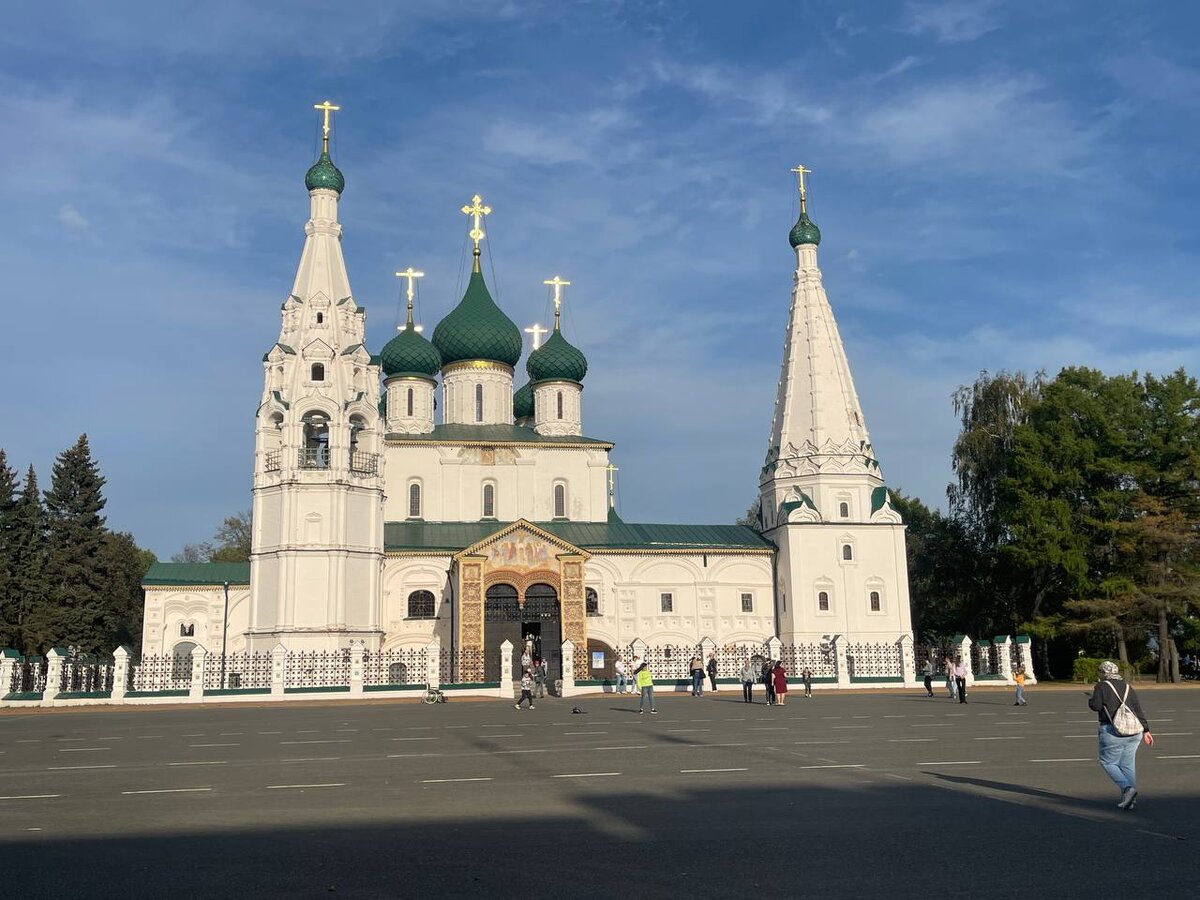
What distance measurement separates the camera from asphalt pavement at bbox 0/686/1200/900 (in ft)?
21.3

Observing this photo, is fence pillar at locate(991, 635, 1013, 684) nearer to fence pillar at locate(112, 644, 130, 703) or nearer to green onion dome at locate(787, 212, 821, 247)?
green onion dome at locate(787, 212, 821, 247)

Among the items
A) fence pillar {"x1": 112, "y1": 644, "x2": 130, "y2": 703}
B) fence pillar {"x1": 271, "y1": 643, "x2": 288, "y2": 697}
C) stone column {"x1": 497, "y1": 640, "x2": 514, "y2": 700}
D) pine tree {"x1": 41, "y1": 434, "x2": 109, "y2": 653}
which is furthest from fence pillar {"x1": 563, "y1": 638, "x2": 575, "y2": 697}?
pine tree {"x1": 41, "y1": 434, "x2": 109, "y2": 653}

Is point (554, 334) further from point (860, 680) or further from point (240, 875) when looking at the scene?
point (240, 875)

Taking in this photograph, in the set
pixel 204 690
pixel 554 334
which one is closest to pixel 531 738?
pixel 204 690

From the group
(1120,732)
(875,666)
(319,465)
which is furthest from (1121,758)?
(319,465)

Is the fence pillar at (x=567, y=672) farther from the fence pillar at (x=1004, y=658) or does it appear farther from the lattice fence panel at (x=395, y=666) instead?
the fence pillar at (x=1004, y=658)

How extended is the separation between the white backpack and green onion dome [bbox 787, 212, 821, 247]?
125ft

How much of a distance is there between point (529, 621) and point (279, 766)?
25599 mm

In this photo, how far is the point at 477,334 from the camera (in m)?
45.7

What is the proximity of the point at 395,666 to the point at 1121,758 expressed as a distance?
31.1 meters

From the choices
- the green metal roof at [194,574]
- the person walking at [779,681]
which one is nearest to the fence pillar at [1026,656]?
the person walking at [779,681]

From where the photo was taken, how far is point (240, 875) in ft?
21.7

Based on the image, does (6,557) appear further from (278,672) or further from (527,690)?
(527,690)

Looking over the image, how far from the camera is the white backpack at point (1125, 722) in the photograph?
878 cm
